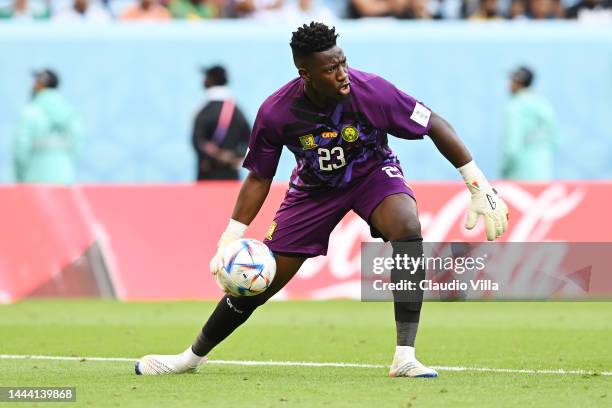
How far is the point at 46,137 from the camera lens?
1744 centimetres

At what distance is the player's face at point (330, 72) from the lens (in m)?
7.85

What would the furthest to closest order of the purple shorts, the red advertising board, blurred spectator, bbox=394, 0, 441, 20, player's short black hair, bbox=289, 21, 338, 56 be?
1. blurred spectator, bbox=394, 0, 441, 20
2. the red advertising board
3. the purple shorts
4. player's short black hair, bbox=289, 21, 338, 56

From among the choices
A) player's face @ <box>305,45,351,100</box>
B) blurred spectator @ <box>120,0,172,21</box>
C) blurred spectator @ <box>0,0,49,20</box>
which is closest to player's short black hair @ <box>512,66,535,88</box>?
blurred spectator @ <box>120,0,172,21</box>

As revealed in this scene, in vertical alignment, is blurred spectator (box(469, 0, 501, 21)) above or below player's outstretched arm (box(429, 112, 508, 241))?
below

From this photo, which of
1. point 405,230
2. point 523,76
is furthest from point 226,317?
point 523,76

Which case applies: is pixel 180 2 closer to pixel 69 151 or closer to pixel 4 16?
pixel 4 16

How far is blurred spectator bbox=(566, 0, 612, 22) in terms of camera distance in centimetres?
2088

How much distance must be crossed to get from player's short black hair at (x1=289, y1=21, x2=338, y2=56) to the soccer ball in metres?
1.24

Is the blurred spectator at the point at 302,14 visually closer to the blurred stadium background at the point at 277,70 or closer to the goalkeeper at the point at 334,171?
the blurred stadium background at the point at 277,70

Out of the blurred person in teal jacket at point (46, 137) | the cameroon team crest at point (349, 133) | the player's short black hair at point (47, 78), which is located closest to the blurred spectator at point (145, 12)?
the blurred person in teal jacket at point (46, 137)

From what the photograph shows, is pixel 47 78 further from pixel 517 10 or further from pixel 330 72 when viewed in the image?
pixel 330 72

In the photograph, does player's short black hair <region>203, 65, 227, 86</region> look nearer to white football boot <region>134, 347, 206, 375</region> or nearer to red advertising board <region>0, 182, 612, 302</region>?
red advertising board <region>0, 182, 612, 302</region>

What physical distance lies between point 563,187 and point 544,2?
6.76 meters

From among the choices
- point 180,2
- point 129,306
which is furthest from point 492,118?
point 129,306
